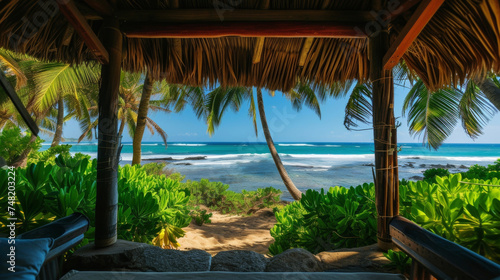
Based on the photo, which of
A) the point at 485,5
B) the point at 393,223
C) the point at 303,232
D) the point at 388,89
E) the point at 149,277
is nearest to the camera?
the point at 149,277

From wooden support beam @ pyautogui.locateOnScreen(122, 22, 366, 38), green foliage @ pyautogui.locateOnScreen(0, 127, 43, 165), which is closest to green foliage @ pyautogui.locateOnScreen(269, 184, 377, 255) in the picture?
wooden support beam @ pyautogui.locateOnScreen(122, 22, 366, 38)

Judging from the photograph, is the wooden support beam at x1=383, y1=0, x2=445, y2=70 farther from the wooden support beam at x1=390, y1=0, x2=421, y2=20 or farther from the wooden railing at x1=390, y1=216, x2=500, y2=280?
the wooden railing at x1=390, y1=216, x2=500, y2=280

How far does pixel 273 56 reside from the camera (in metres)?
2.60

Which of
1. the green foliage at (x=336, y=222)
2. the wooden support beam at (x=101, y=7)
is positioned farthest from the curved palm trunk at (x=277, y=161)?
the wooden support beam at (x=101, y=7)

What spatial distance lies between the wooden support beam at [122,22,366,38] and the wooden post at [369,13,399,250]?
385mm

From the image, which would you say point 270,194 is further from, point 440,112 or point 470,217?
point 470,217

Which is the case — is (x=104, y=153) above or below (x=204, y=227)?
above

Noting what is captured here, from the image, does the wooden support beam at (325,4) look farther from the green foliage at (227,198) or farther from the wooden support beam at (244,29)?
the green foliage at (227,198)

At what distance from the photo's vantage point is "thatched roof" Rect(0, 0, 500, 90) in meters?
1.76

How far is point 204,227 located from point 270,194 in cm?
287

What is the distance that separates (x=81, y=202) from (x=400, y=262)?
2.31 m

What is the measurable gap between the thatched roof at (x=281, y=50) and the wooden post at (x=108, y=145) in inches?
11.8

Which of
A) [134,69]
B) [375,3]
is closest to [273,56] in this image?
[375,3]

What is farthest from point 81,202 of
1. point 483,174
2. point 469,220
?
point 483,174
